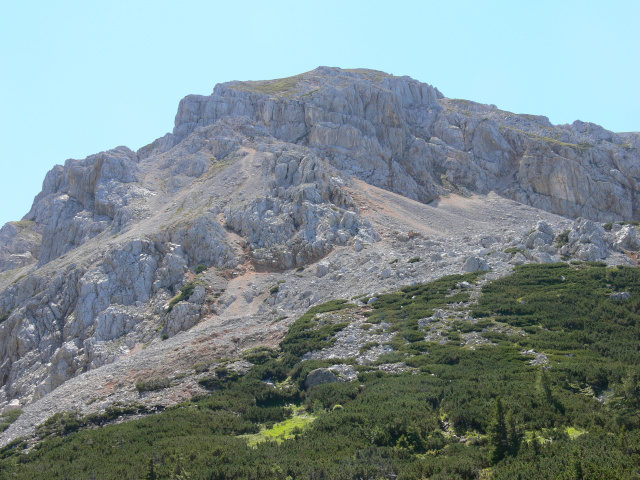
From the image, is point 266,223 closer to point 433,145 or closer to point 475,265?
point 475,265

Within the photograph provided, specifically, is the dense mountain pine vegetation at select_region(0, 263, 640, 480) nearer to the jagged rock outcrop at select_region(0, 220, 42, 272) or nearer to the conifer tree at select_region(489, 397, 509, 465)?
the conifer tree at select_region(489, 397, 509, 465)

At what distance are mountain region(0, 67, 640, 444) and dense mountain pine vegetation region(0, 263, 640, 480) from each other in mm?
4772

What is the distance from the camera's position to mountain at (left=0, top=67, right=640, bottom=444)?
42781 millimetres

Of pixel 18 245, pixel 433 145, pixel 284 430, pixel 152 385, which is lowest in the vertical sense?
pixel 284 430

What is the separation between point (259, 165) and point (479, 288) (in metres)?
51.3

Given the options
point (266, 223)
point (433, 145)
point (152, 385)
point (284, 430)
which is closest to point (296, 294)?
point (266, 223)

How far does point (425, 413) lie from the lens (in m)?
20.0

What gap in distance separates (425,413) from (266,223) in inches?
1827

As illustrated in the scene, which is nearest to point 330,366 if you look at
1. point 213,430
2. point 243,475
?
point 213,430

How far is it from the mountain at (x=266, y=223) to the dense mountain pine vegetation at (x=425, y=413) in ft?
15.7

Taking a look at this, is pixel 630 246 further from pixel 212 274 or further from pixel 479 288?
pixel 212 274

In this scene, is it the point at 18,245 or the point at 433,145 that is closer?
the point at 433,145

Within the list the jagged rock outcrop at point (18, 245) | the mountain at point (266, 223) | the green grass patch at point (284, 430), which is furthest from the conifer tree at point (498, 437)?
the jagged rock outcrop at point (18, 245)

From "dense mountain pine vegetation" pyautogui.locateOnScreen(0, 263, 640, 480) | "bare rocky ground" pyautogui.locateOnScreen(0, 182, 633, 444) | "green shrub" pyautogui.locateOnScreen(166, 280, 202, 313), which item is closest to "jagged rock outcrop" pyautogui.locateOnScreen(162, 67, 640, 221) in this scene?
"bare rocky ground" pyautogui.locateOnScreen(0, 182, 633, 444)
